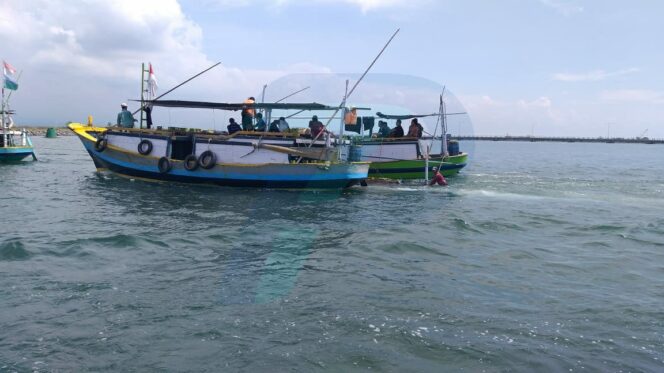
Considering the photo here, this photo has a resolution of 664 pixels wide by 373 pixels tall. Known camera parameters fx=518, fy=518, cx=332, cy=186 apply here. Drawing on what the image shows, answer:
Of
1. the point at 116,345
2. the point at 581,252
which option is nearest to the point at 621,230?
the point at 581,252

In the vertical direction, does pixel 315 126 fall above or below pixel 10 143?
above

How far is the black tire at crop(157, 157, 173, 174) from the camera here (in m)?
23.8

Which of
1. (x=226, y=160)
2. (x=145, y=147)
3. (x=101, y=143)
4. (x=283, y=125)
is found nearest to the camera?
(x=226, y=160)

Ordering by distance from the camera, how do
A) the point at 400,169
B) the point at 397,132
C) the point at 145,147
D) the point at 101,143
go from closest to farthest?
the point at 145,147 → the point at 101,143 → the point at 400,169 → the point at 397,132

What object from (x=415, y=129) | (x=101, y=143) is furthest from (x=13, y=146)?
(x=415, y=129)

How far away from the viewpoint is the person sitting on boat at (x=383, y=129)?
30.8m

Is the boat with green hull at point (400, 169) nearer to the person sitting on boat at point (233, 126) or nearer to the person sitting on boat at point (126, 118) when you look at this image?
the person sitting on boat at point (233, 126)

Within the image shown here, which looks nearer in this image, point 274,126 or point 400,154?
point 274,126

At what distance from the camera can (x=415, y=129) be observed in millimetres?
29625

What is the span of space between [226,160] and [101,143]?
7147mm

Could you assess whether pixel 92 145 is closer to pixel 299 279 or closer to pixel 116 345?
pixel 299 279

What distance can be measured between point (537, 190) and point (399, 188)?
23.3ft

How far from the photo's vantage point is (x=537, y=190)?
85.8 ft

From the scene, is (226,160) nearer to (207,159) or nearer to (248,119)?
(207,159)
